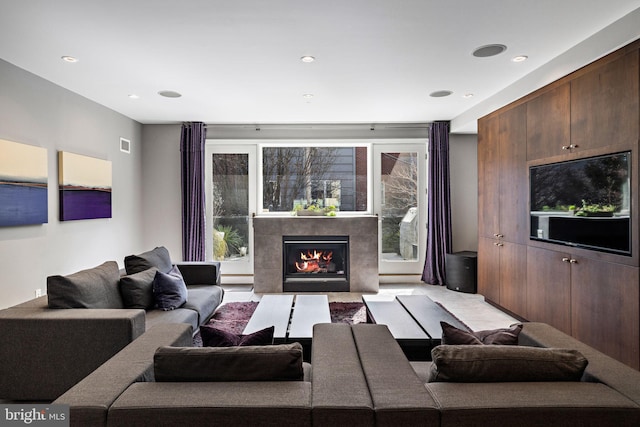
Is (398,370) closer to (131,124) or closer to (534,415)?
(534,415)

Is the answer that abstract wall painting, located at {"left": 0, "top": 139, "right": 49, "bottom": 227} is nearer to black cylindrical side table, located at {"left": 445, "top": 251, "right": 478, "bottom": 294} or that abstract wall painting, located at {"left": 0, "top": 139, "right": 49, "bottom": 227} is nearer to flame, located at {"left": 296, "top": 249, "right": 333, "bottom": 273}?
flame, located at {"left": 296, "top": 249, "right": 333, "bottom": 273}

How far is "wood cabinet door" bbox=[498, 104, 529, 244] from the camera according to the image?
167 inches

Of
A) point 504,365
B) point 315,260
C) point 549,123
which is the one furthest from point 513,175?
point 504,365

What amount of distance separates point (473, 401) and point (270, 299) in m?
2.81

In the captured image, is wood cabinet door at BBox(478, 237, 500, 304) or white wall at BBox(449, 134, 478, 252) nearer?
wood cabinet door at BBox(478, 237, 500, 304)

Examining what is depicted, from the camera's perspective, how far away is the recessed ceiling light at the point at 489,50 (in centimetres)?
327

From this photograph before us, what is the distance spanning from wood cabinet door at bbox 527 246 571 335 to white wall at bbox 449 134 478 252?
2.28m

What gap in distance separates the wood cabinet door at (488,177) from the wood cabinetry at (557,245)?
0.04ft

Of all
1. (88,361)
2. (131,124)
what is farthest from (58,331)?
(131,124)

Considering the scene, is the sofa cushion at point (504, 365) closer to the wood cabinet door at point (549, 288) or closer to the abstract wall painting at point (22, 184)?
the wood cabinet door at point (549, 288)

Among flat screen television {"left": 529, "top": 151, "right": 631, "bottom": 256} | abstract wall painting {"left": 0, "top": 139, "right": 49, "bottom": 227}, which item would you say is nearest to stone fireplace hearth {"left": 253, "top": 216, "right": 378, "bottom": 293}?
flat screen television {"left": 529, "top": 151, "right": 631, "bottom": 256}

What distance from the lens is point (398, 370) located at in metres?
1.58

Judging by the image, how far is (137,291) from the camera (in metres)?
3.34

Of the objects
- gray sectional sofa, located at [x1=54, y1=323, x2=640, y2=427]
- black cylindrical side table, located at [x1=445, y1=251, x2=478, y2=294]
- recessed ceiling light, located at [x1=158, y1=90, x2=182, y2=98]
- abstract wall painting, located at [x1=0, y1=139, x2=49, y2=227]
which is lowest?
black cylindrical side table, located at [x1=445, y1=251, x2=478, y2=294]
